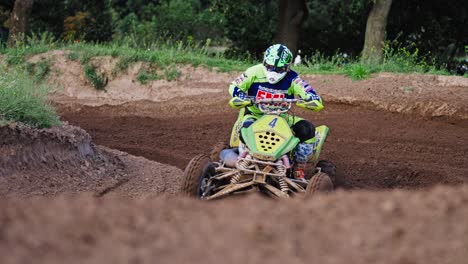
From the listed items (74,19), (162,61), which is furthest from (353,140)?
(74,19)

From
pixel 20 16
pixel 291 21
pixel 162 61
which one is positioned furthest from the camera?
pixel 291 21

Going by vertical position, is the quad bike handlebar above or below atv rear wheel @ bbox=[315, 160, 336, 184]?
above

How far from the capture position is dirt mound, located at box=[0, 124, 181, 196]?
35.1 ft

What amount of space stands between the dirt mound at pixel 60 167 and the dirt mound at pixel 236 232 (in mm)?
4348

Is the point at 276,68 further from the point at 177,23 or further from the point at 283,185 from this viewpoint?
the point at 177,23

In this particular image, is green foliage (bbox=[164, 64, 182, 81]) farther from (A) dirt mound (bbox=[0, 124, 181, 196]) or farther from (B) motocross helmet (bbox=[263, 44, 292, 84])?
(B) motocross helmet (bbox=[263, 44, 292, 84])

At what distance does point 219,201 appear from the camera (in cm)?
907

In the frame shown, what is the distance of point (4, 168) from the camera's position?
1065cm

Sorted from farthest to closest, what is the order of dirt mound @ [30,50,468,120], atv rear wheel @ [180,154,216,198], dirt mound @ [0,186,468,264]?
dirt mound @ [30,50,468,120] → atv rear wheel @ [180,154,216,198] → dirt mound @ [0,186,468,264]

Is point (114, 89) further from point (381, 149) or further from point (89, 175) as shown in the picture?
point (89, 175)

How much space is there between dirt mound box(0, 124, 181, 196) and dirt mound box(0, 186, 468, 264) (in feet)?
14.3

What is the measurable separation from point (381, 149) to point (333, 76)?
15.8 ft

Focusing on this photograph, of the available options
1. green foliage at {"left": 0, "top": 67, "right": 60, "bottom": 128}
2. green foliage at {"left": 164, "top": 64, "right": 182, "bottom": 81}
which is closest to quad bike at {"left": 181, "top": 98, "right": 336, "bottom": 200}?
green foliage at {"left": 0, "top": 67, "right": 60, "bottom": 128}

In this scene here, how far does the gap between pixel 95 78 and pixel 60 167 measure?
385 inches
